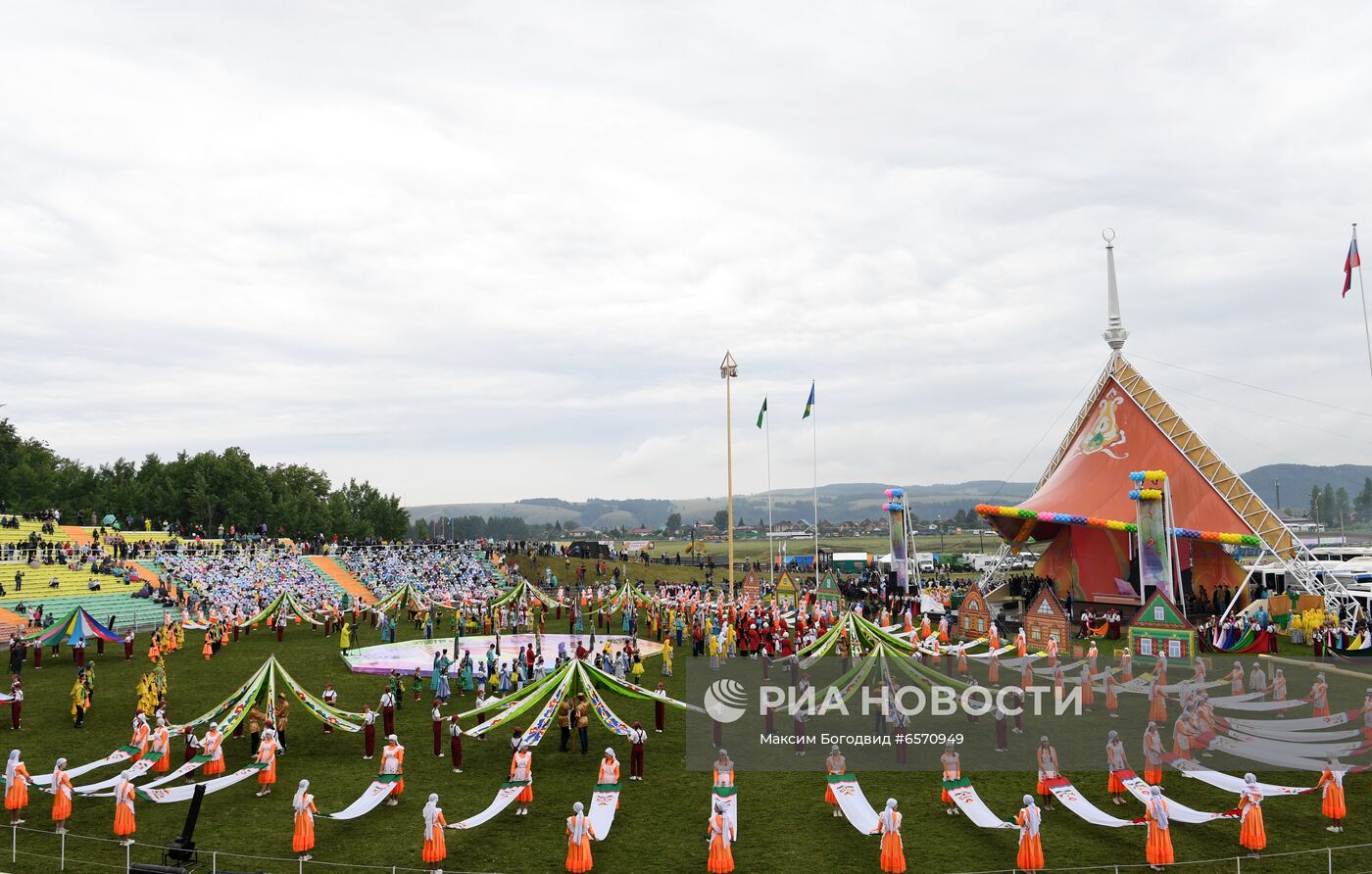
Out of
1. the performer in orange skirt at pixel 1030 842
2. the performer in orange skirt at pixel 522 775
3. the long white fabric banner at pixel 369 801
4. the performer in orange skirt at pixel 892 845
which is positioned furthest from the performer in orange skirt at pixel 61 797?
the performer in orange skirt at pixel 1030 842

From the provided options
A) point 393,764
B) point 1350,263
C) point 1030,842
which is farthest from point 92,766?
point 1350,263

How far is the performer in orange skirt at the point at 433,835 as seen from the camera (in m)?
13.5

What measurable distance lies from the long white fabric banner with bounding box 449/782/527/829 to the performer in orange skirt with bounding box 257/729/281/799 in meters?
4.25

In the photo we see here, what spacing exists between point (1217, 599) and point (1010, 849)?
94.8 ft

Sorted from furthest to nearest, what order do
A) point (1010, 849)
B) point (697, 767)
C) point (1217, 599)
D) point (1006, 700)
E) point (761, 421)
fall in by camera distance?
1. point (761, 421)
2. point (1217, 599)
3. point (1006, 700)
4. point (697, 767)
5. point (1010, 849)

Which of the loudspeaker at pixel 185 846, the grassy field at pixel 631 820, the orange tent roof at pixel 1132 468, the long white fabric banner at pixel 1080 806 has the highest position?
the orange tent roof at pixel 1132 468

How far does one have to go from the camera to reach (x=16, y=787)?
628 inches

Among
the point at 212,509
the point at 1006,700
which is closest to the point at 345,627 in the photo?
the point at 1006,700

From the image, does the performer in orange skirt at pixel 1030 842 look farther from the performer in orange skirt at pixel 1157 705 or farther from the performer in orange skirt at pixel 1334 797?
the performer in orange skirt at pixel 1157 705

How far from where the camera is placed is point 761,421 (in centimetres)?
4941

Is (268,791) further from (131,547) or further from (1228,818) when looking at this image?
(131,547)

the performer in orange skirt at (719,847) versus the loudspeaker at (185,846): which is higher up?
the loudspeaker at (185,846)

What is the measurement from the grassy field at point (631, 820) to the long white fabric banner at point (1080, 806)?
0.28 metres

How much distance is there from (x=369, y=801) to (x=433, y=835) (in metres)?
2.91
